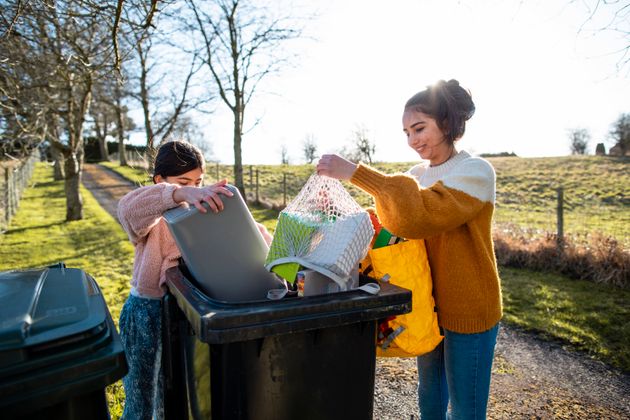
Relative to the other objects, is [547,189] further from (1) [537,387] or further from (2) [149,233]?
(2) [149,233]

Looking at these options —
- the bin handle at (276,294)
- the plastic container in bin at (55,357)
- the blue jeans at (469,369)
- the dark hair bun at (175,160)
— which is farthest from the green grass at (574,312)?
→ the plastic container in bin at (55,357)

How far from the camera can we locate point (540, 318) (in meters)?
4.40

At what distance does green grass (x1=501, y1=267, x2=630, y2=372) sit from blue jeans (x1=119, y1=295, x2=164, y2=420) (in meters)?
3.56

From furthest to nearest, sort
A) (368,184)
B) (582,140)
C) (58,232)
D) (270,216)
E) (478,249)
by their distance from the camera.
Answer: (582,140)
(270,216)
(58,232)
(478,249)
(368,184)

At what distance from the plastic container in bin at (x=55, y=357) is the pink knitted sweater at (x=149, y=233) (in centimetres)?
44

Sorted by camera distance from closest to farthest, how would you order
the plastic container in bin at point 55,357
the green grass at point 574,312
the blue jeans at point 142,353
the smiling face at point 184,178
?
the plastic container in bin at point 55,357
the blue jeans at point 142,353
the smiling face at point 184,178
the green grass at point 574,312

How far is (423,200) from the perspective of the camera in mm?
1407

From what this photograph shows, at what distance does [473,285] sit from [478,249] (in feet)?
0.47

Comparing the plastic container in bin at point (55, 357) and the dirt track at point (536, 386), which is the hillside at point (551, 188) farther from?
the plastic container in bin at point (55, 357)

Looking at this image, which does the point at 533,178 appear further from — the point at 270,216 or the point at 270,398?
the point at 270,398

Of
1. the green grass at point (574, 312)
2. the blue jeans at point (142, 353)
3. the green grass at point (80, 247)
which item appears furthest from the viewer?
the green grass at point (80, 247)

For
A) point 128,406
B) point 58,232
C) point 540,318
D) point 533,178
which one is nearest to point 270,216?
point 58,232

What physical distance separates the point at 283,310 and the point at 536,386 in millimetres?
2780

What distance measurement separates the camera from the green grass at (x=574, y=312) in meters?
3.76
